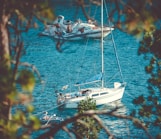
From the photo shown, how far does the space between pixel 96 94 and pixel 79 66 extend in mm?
9770

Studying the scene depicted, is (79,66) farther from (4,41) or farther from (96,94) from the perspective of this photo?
(4,41)

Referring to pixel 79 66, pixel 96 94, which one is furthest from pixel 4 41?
pixel 79 66

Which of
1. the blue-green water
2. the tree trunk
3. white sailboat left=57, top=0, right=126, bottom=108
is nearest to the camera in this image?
the tree trunk

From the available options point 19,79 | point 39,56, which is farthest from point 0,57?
point 39,56

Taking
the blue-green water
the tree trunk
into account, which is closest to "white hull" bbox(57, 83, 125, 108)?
the blue-green water

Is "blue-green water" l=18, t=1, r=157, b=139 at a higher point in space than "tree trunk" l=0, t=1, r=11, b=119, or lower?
lower

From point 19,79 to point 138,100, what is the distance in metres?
10.8

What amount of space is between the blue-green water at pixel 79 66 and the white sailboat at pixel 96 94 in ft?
2.33

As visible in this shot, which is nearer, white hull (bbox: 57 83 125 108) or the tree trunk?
the tree trunk

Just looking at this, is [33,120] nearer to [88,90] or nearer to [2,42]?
[2,42]

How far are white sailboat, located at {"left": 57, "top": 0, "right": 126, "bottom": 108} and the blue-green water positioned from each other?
71 centimetres

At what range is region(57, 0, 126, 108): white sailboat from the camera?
1412 inches

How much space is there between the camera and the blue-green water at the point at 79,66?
115 ft

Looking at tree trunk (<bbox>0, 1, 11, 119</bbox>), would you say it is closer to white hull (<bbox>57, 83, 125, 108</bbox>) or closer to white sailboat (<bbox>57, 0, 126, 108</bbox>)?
white sailboat (<bbox>57, 0, 126, 108</bbox>)
